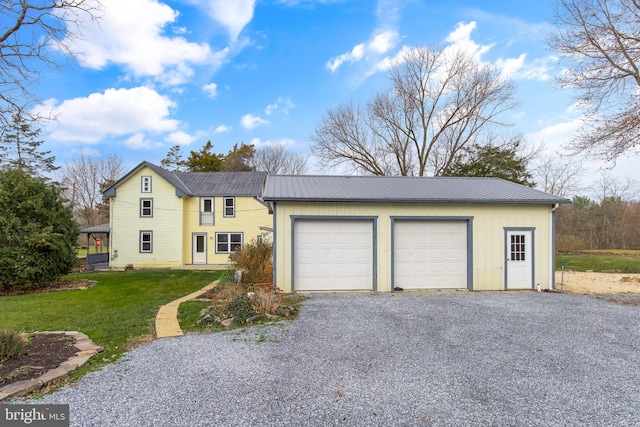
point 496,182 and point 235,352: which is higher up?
point 496,182

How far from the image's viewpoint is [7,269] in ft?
33.2

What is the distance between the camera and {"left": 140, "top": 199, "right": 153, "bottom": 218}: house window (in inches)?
774

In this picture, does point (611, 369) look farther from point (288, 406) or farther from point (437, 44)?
point (437, 44)

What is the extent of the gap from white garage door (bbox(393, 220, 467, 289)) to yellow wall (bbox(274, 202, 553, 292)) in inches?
11.6

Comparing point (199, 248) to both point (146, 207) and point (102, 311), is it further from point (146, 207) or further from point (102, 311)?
point (102, 311)

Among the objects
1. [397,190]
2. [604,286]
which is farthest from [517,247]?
[604,286]

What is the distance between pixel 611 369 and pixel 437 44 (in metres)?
23.4

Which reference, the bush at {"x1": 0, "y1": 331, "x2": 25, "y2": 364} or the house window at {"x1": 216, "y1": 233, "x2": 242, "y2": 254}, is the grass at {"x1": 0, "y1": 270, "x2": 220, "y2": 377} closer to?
the bush at {"x1": 0, "y1": 331, "x2": 25, "y2": 364}

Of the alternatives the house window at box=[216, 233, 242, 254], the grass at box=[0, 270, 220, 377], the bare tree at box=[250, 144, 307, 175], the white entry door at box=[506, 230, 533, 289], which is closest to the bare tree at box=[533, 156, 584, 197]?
the white entry door at box=[506, 230, 533, 289]

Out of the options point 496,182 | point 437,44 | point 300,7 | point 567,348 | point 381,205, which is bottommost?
point 567,348

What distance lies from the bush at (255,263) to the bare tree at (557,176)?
24.7 m

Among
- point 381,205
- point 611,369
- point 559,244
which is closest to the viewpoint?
point 611,369

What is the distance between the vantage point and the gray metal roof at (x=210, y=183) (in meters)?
19.5

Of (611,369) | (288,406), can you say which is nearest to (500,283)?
(611,369)
